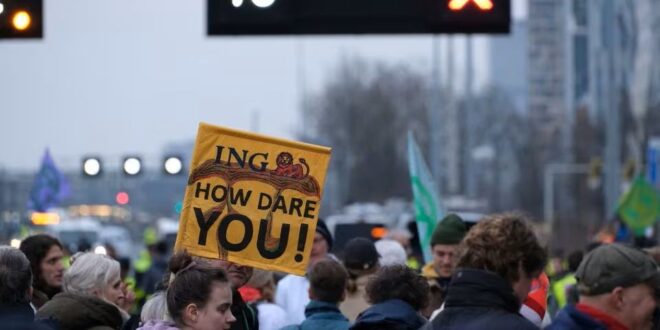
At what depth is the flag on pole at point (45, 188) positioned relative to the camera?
24797 millimetres

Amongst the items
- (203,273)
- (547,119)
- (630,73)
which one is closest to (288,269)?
(203,273)

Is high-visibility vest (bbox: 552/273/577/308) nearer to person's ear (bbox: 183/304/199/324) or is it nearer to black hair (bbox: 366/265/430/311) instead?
black hair (bbox: 366/265/430/311)

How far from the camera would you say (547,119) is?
148 metres

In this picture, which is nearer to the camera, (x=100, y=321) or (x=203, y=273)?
(x=203, y=273)

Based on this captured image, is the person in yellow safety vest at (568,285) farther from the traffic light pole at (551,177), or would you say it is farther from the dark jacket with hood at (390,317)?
the traffic light pole at (551,177)

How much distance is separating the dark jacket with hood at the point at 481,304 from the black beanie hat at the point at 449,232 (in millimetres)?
4849

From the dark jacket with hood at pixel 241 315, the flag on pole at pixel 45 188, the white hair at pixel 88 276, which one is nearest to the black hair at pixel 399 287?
the dark jacket with hood at pixel 241 315

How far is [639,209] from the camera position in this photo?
26.0m

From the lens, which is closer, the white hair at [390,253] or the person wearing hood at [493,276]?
the person wearing hood at [493,276]

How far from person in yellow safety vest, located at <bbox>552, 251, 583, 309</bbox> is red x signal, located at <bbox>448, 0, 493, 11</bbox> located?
85.6 inches

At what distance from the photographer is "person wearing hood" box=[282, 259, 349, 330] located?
9805 millimetres

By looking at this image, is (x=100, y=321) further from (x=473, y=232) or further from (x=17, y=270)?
(x=473, y=232)

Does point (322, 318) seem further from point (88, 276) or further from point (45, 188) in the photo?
point (45, 188)

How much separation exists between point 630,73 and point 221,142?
6630cm
